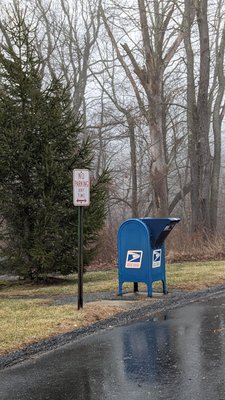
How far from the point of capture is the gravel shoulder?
7066 mm

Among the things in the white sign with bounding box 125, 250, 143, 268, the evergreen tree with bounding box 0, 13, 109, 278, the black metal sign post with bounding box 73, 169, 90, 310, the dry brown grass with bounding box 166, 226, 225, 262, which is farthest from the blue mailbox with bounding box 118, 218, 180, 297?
the dry brown grass with bounding box 166, 226, 225, 262

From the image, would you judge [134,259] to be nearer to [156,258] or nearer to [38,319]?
[156,258]

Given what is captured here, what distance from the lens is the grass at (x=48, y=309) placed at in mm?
7898

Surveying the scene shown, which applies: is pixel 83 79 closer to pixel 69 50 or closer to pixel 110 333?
pixel 69 50

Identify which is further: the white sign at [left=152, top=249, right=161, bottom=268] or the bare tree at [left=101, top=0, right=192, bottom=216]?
the bare tree at [left=101, top=0, right=192, bottom=216]

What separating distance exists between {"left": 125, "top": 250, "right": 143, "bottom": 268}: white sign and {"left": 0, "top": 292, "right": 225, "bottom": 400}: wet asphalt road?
2580mm

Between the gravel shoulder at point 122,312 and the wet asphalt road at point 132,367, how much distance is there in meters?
0.19

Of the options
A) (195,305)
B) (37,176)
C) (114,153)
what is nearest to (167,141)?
(114,153)

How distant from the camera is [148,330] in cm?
834

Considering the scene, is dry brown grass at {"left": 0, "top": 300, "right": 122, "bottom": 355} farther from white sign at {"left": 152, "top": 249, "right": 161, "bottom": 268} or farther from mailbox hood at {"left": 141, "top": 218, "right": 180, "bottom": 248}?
mailbox hood at {"left": 141, "top": 218, "right": 180, "bottom": 248}

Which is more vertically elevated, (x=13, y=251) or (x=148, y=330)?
(x=13, y=251)

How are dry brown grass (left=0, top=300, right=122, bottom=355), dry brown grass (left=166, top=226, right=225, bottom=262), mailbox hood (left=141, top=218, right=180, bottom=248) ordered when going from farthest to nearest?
dry brown grass (left=166, top=226, right=225, bottom=262), mailbox hood (left=141, top=218, right=180, bottom=248), dry brown grass (left=0, top=300, right=122, bottom=355)

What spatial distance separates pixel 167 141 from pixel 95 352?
125 feet

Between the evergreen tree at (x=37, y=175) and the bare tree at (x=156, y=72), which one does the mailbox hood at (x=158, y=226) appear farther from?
the bare tree at (x=156, y=72)
